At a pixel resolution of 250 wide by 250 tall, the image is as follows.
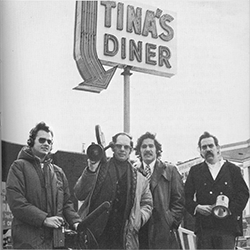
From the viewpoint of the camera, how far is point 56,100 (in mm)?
6160

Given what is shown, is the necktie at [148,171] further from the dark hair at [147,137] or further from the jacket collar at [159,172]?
the dark hair at [147,137]

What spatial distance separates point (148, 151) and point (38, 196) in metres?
1.17

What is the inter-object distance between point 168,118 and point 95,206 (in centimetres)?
117

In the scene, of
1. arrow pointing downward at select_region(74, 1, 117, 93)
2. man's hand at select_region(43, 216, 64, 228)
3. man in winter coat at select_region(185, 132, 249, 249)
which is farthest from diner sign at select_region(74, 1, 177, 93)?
man's hand at select_region(43, 216, 64, 228)

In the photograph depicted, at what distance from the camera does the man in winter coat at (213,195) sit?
643cm

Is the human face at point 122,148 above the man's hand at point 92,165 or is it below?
above

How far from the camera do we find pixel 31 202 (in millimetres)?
5902

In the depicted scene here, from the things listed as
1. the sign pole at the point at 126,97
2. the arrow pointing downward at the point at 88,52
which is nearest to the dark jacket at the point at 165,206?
the sign pole at the point at 126,97

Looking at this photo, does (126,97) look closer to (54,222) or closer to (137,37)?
(137,37)

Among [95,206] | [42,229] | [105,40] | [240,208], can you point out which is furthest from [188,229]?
[105,40]

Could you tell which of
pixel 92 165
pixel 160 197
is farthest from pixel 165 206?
pixel 92 165

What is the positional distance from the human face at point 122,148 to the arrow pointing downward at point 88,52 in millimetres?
511

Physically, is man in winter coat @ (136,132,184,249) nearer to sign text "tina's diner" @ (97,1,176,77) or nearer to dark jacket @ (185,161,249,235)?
dark jacket @ (185,161,249,235)

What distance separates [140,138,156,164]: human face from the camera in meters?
6.38
